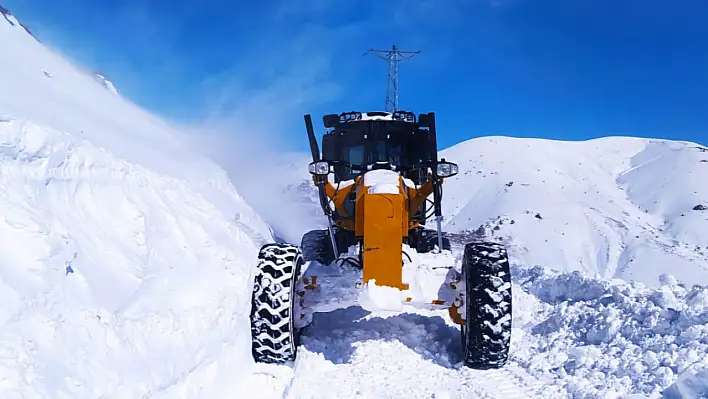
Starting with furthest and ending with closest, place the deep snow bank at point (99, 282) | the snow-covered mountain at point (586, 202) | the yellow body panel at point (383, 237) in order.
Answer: the snow-covered mountain at point (586, 202) → the yellow body panel at point (383, 237) → the deep snow bank at point (99, 282)

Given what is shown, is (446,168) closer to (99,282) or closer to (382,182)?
(382,182)

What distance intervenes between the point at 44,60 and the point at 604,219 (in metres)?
24.5

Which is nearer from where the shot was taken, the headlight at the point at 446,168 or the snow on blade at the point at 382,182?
the snow on blade at the point at 382,182

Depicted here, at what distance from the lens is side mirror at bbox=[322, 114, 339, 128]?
7.10 meters

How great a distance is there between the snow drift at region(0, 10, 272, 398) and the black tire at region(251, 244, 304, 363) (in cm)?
22

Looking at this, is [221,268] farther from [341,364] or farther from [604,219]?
[604,219]

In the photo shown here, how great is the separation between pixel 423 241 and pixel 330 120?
2088 mm

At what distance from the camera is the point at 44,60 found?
66.6 feet

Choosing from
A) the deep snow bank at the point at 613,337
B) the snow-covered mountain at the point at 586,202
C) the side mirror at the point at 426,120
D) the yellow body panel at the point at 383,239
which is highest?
the snow-covered mountain at the point at 586,202

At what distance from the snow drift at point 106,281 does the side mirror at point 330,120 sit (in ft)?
7.05

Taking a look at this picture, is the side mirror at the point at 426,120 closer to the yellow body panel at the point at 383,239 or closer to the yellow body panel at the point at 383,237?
the yellow body panel at the point at 383,237

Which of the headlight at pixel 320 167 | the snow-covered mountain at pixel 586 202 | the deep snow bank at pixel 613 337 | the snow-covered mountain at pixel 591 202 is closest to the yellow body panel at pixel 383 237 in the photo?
the headlight at pixel 320 167

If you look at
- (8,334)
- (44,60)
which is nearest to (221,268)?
(8,334)

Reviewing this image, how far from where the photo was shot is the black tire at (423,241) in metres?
7.19
